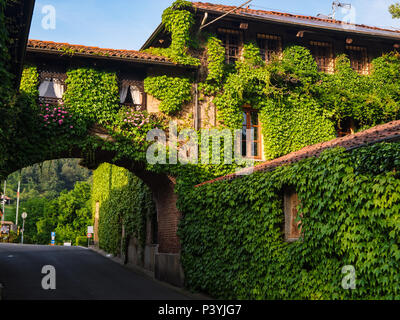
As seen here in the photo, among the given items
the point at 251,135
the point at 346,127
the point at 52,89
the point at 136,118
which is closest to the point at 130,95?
the point at 136,118

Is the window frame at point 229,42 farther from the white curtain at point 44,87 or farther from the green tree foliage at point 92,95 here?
the white curtain at point 44,87

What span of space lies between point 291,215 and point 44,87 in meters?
8.86

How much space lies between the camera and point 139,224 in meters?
19.7

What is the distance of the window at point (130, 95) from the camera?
14.9 meters

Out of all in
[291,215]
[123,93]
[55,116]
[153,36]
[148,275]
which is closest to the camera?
[291,215]

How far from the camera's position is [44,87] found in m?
14.1

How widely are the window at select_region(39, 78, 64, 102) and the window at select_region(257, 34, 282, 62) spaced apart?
24.4ft

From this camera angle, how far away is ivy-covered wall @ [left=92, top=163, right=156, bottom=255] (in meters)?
19.3

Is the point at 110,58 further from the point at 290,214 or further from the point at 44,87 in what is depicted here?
the point at 290,214

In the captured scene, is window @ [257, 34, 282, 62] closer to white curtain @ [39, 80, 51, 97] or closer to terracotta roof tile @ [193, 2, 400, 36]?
terracotta roof tile @ [193, 2, 400, 36]

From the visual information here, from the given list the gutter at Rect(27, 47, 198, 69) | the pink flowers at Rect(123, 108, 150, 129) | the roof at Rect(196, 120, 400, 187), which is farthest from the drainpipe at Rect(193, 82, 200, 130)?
the roof at Rect(196, 120, 400, 187)

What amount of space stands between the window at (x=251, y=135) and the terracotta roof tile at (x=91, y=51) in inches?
133
